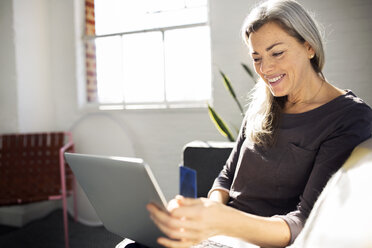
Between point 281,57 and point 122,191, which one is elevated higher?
point 281,57

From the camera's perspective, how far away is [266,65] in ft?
3.90

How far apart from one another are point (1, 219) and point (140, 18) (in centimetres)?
238

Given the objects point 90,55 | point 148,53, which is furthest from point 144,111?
point 90,55

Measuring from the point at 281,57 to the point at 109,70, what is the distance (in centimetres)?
265

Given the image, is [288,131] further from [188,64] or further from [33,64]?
[33,64]

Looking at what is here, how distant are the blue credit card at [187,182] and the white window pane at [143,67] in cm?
260

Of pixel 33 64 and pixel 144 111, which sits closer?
pixel 144 111

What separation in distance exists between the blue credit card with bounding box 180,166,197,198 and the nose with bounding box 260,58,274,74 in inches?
24.5

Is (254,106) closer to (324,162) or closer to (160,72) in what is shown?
(324,162)

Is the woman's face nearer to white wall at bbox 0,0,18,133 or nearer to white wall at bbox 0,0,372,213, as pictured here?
white wall at bbox 0,0,372,213

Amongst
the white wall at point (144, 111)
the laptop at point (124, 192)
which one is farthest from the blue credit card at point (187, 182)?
the white wall at point (144, 111)

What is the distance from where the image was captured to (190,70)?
3168 millimetres

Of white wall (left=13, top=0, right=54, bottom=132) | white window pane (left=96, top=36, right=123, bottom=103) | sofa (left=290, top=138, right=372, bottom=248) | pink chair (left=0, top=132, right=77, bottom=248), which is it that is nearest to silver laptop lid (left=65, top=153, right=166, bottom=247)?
sofa (left=290, top=138, right=372, bottom=248)

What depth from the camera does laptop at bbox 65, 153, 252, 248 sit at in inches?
32.2
